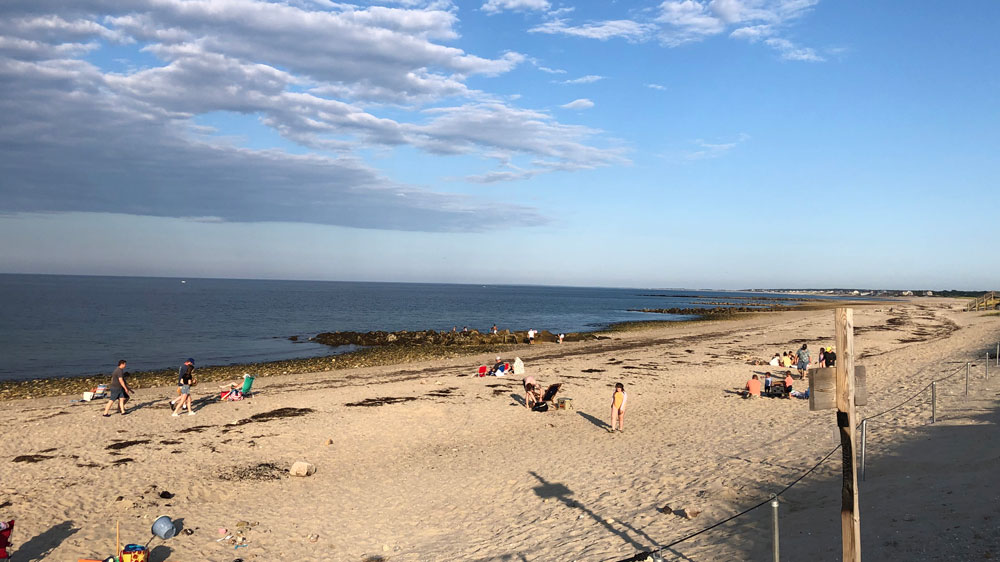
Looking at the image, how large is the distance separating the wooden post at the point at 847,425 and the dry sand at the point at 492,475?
1.88 meters

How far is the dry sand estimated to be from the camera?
773 centimetres

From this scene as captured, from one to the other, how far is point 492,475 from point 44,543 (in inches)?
294

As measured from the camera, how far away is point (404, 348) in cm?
4000

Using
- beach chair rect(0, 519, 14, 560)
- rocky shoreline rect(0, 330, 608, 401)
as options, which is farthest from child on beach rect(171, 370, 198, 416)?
rocky shoreline rect(0, 330, 608, 401)

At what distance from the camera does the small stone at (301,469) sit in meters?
12.1

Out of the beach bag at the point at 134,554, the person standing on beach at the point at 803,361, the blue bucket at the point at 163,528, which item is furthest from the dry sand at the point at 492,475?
the person standing on beach at the point at 803,361

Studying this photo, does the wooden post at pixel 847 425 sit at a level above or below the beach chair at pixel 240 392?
above

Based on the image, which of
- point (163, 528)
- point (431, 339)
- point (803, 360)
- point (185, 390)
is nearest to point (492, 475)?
point (163, 528)

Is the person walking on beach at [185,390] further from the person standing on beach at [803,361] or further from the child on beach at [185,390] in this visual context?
the person standing on beach at [803,361]

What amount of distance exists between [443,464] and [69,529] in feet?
22.1

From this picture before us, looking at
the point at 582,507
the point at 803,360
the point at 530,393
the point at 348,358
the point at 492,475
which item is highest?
the point at 803,360

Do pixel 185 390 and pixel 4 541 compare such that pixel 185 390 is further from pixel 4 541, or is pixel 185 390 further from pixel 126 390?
pixel 4 541

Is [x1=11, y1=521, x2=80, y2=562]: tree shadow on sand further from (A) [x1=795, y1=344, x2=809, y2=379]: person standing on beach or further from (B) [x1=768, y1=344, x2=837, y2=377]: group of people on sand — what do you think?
(A) [x1=795, y1=344, x2=809, y2=379]: person standing on beach

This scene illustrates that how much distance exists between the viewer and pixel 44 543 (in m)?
8.70
